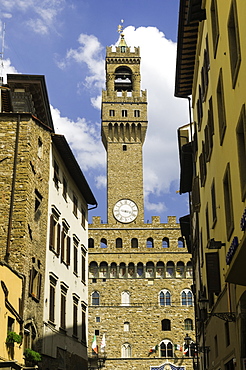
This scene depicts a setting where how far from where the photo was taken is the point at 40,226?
72.7 ft

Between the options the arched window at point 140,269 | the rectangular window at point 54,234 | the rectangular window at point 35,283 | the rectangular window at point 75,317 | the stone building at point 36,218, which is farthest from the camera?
the arched window at point 140,269

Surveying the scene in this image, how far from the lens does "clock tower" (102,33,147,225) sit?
59.0 metres

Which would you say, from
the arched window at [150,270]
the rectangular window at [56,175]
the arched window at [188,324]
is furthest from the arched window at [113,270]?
the rectangular window at [56,175]

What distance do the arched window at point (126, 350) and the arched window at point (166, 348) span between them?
3.03 meters

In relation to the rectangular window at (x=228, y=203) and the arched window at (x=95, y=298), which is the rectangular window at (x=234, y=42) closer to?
the rectangular window at (x=228, y=203)

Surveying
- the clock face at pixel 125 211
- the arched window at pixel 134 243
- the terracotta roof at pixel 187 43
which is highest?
the clock face at pixel 125 211

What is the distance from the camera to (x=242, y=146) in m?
11.8

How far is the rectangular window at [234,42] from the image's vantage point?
457 inches

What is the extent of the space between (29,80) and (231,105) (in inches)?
547

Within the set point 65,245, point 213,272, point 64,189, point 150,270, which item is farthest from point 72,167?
point 150,270

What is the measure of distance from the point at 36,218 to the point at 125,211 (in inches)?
1464

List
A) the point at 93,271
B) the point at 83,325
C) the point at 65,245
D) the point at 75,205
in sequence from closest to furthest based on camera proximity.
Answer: the point at 65,245 < the point at 83,325 < the point at 75,205 < the point at 93,271

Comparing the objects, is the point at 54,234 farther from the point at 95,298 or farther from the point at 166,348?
the point at 166,348

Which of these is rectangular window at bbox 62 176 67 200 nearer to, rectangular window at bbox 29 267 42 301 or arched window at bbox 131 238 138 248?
rectangular window at bbox 29 267 42 301
